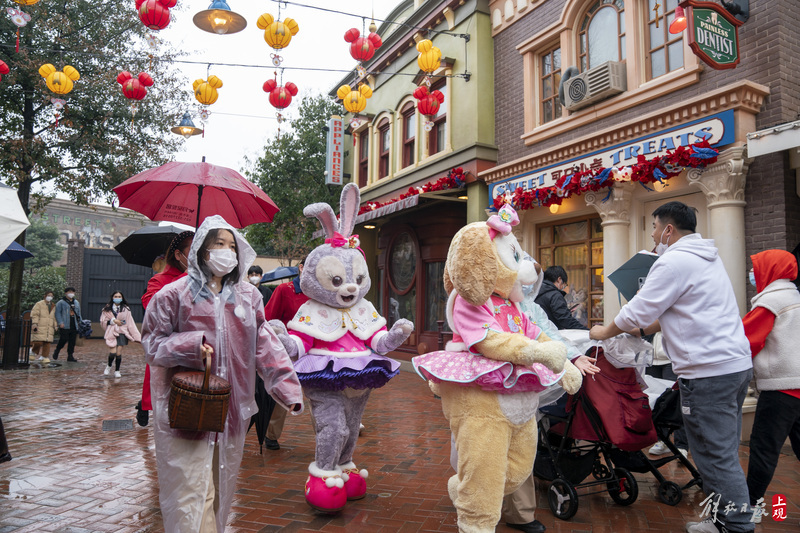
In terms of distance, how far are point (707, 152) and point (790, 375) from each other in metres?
4.08

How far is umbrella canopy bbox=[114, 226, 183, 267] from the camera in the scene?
238 inches

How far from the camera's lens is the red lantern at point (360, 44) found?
350 inches

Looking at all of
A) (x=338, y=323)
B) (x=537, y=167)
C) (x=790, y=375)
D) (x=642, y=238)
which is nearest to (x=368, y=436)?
(x=338, y=323)

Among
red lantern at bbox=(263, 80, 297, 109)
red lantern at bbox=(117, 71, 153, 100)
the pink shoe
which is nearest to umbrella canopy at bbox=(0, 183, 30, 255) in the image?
the pink shoe

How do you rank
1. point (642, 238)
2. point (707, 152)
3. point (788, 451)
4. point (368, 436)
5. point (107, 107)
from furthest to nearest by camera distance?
point (107, 107)
point (642, 238)
point (707, 152)
point (368, 436)
point (788, 451)

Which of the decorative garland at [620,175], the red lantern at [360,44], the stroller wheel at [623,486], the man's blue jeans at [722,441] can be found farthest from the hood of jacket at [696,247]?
the red lantern at [360,44]

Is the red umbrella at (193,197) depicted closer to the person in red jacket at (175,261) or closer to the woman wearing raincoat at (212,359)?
the person in red jacket at (175,261)

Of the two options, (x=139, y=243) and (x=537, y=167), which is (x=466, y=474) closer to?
(x=139, y=243)

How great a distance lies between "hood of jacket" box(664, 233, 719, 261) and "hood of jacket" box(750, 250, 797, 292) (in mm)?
593

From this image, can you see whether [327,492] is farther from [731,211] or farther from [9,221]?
[731,211]

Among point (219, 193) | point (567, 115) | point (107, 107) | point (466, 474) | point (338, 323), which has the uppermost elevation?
point (107, 107)

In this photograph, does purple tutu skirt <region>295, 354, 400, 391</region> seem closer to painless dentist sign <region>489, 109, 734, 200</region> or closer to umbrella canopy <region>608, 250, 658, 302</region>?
umbrella canopy <region>608, 250, 658, 302</region>

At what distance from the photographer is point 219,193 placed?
5512 mm

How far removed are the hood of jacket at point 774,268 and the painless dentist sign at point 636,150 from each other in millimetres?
3528
